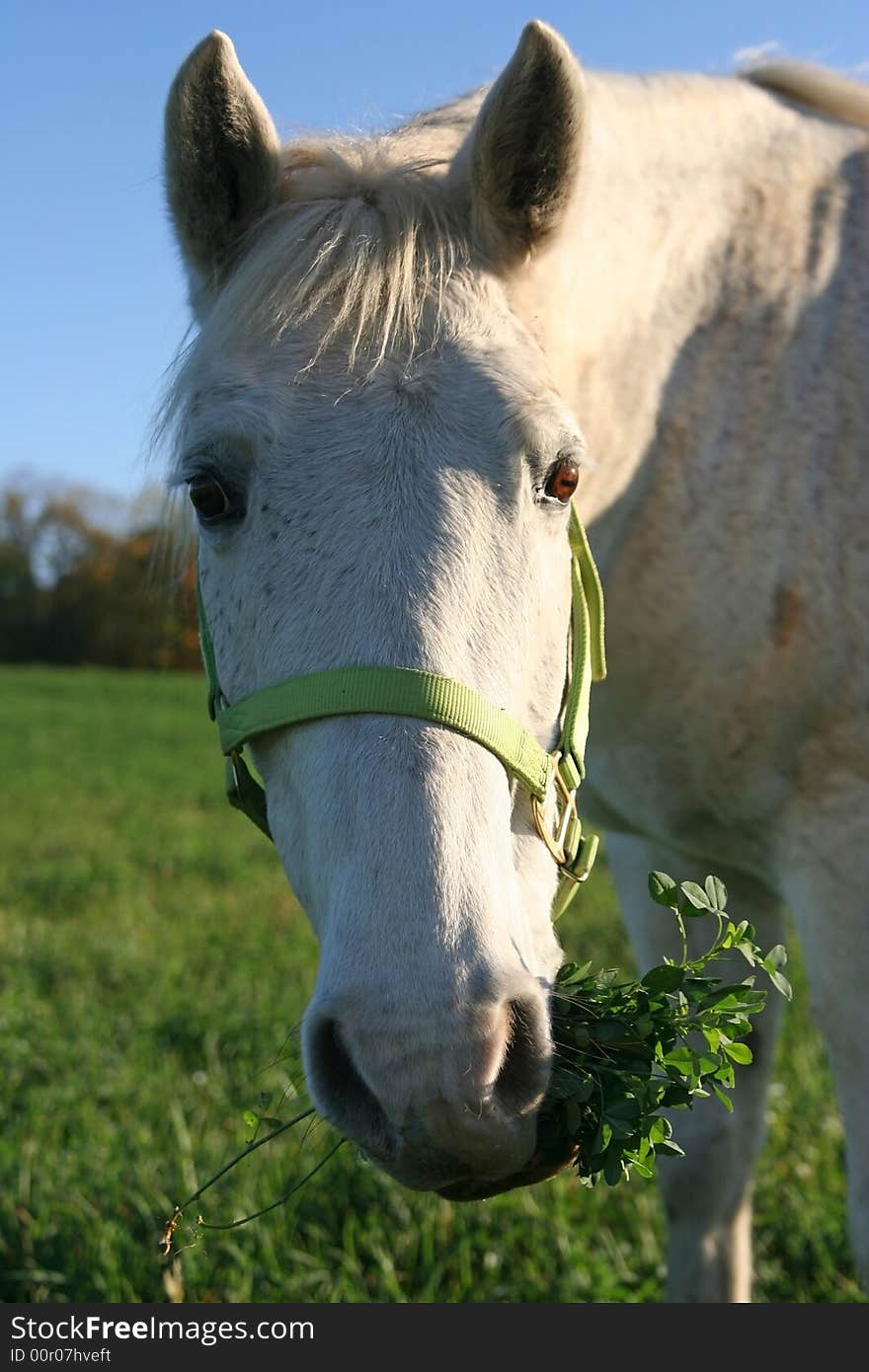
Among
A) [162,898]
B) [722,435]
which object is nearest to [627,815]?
[722,435]

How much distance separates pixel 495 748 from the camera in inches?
65.5

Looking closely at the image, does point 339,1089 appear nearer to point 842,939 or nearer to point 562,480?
point 562,480

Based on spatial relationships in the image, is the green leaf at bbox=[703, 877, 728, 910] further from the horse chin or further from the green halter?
the horse chin

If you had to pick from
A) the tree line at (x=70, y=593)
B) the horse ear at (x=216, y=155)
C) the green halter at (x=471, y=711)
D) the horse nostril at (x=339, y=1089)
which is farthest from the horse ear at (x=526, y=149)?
the tree line at (x=70, y=593)

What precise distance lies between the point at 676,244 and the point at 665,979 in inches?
64.4

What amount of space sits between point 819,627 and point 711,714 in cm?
28

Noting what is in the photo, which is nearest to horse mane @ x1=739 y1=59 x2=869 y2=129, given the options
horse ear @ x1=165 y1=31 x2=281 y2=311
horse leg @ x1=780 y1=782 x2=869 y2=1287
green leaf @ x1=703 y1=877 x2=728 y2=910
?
horse ear @ x1=165 y1=31 x2=281 y2=311

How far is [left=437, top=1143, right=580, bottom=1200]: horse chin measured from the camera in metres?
1.53

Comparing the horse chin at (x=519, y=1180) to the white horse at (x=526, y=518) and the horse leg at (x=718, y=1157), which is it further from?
the horse leg at (x=718, y=1157)

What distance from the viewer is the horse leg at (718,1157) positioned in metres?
2.98

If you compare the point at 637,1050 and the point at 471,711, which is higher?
the point at 471,711

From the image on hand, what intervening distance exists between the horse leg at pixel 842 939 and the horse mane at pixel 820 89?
1.69 m

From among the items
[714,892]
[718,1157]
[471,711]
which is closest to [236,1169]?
[718,1157]

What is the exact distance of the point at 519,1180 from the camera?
61.9 inches
